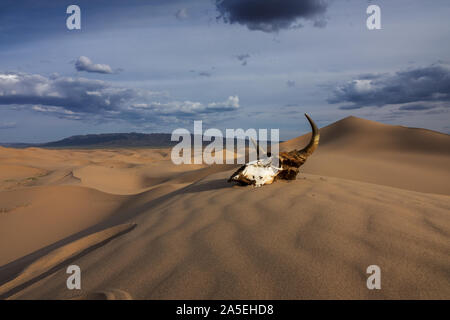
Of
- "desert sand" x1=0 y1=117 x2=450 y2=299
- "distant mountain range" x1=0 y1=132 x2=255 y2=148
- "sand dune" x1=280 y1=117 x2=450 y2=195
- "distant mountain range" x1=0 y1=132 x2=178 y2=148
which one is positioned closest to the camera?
"desert sand" x1=0 y1=117 x2=450 y2=299

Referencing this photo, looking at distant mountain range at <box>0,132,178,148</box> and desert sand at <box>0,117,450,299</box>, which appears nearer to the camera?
desert sand at <box>0,117,450,299</box>

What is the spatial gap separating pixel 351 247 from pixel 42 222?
16.3 ft

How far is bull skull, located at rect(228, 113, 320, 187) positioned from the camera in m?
3.37

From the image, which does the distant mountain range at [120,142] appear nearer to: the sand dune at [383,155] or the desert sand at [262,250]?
the sand dune at [383,155]

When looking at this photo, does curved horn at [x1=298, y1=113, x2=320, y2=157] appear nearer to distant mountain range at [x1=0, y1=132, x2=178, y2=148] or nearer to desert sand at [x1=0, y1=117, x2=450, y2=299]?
desert sand at [x1=0, y1=117, x2=450, y2=299]

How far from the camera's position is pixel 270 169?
3.45m

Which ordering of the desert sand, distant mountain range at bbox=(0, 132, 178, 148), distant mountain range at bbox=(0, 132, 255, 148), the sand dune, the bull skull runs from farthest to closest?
distant mountain range at bbox=(0, 132, 178, 148)
distant mountain range at bbox=(0, 132, 255, 148)
the sand dune
the bull skull
the desert sand

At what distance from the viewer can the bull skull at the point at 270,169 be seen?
3.37 meters

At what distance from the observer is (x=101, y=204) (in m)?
5.51

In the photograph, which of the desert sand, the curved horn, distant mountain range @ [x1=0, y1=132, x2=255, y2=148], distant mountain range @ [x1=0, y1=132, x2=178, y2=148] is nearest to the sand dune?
the curved horn

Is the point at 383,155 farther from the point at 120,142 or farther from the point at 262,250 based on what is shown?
the point at 120,142

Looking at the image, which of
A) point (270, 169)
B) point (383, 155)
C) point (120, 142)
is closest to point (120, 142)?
point (120, 142)

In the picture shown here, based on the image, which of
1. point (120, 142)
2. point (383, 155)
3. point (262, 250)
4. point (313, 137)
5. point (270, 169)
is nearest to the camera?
point (262, 250)

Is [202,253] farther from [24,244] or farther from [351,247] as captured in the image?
[24,244]
